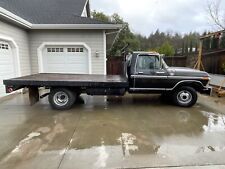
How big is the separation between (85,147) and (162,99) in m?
4.86

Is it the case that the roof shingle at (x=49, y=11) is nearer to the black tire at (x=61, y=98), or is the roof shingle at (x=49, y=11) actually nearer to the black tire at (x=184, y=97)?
the black tire at (x=61, y=98)

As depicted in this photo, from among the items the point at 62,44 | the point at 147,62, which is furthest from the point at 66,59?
the point at 147,62

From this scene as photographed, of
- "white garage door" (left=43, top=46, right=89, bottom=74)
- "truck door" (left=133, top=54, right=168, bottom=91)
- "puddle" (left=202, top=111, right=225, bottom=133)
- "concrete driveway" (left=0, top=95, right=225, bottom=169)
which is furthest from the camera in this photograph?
"white garage door" (left=43, top=46, right=89, bottom=74)

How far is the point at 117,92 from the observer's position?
6395 millimetres

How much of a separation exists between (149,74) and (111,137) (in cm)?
299

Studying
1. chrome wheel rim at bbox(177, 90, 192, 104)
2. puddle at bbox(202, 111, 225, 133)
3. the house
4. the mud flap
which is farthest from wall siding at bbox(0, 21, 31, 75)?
puddle at bbox(202, 111, 225, 133)

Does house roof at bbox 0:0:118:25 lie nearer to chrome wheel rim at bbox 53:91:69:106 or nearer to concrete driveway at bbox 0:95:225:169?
chrome wheel rim at bbox 53:91:69:106

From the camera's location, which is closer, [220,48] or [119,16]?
[220,48]

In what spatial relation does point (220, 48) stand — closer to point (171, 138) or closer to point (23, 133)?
point (171, 138)

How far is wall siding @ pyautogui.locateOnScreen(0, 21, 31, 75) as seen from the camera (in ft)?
26.7

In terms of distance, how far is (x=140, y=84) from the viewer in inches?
260

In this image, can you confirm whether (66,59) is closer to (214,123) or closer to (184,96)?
(184,96)

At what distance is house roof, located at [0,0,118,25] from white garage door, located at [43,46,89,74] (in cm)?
135

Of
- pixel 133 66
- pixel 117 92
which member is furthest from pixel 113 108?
pixel 133 66
